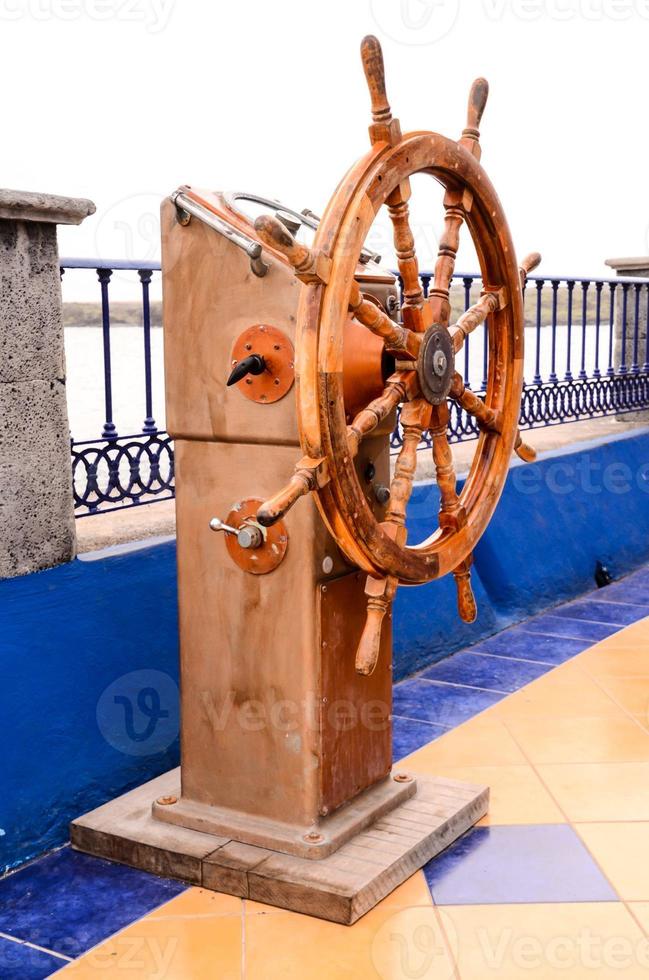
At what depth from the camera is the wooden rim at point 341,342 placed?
188 centimetres

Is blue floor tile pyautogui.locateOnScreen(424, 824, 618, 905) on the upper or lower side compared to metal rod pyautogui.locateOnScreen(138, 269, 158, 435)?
lower

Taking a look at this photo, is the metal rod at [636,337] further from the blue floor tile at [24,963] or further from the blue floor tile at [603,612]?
the blue floor tile at [24,963]

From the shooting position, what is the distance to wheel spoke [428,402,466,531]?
2.31 metres

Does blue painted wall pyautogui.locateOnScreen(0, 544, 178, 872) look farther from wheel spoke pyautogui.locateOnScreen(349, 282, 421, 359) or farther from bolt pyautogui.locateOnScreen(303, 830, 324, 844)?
wheel spoke pyautogui.locateOnScreen(349, 282, 421, 359)

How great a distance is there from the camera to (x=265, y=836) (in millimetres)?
2283

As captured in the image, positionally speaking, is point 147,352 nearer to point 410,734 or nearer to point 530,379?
point 410,734

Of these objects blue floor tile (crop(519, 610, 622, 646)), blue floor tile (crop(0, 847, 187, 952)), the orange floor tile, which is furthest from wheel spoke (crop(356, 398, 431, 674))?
blue floor tile (crop(519, 610, 622, 646))

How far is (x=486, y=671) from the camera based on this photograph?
3729mm

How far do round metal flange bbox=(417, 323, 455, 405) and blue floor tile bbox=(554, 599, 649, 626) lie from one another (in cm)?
232

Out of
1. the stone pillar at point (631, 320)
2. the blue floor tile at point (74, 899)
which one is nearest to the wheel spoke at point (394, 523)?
the blue floor tile at point (74, 899)

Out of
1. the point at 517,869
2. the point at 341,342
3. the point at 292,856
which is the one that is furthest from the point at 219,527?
the point at 517,869

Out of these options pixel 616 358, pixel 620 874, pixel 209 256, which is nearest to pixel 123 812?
pixel 620 874

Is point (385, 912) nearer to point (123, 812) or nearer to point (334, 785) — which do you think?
point (334, 785)

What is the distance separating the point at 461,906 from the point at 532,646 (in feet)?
6.16
